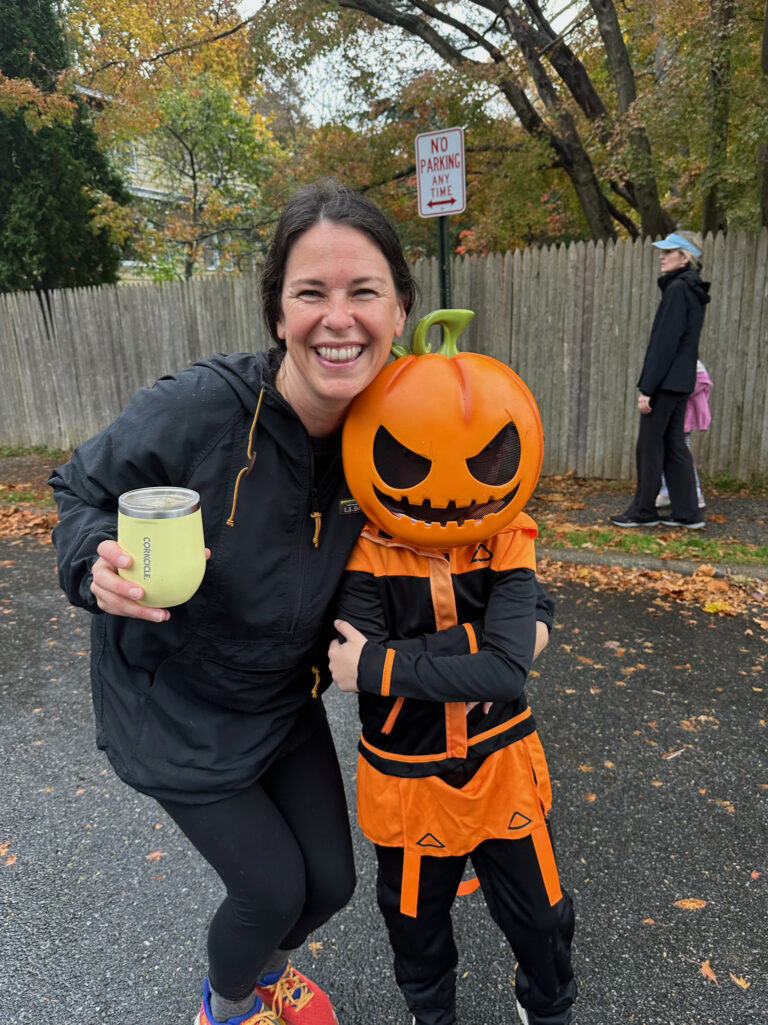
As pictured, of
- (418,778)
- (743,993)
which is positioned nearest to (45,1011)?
(418,778)

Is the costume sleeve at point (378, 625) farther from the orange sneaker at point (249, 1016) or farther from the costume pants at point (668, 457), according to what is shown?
the costume pants at point (668, 457)

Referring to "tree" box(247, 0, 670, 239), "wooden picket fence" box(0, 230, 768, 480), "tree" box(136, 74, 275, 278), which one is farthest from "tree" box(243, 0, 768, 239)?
"tree" box(136, 74, 275, 278)

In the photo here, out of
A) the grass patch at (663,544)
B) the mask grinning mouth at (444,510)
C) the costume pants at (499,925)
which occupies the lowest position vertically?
the grass patch at (663,544)

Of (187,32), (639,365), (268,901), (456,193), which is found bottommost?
(268,901)

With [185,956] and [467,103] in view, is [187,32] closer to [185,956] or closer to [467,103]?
[467,103]

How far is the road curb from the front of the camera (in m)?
4.90

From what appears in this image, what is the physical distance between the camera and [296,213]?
161 cm

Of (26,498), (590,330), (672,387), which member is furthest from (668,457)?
(26,498)

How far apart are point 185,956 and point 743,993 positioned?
5.51 ft

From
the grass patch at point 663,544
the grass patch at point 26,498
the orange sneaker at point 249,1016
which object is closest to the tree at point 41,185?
the grass patch at point 26,498

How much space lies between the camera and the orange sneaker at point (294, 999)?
1.94 metres

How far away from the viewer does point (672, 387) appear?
5.64 meters

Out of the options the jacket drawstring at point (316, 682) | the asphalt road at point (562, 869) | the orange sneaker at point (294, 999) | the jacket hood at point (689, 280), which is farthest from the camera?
the jacket hood at point (689, 280)

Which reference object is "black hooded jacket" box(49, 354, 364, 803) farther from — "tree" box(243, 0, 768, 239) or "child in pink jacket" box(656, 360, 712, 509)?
"tree" box(243, 0, 768, 239)
